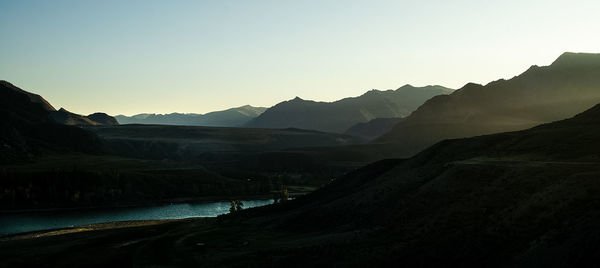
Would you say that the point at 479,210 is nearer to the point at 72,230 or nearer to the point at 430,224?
the point at 430,224

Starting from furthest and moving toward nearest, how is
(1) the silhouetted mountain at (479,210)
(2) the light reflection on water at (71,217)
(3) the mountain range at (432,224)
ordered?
(2) the light reflection on water at (71,217) < (3) the mountain range at (432,224) < (1) the silhouetted mountain at (479,210)

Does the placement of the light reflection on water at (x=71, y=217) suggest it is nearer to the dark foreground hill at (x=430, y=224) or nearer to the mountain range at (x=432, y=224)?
the mountain range at (x=432, y=224)

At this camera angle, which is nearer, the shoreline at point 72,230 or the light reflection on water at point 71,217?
the shoreline at point 72,230

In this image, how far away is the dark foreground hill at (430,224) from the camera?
56.9 meters

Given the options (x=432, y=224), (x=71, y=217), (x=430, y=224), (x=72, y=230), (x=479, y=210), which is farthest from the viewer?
(x=71, y=217)

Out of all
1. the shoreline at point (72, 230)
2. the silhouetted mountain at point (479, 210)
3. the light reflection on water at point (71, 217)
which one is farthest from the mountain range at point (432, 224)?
the light reflection on water at point (71, 217)

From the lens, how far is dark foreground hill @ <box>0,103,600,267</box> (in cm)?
5694

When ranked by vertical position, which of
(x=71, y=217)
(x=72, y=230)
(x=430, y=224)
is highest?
(x=71, y=217)

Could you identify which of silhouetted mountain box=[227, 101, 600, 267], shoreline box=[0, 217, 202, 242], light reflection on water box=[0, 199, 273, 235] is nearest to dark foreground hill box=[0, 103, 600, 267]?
silhouetted mountain box=[227, 101, 600, 267]

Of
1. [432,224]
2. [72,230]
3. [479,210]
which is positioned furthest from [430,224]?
[72,230]

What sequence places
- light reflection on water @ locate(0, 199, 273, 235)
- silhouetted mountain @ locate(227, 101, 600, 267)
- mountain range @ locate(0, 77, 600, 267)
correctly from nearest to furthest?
silhouetted mountain @ locate(227, 101, 600, 267), mountain range @ locate(0, 77, 600, 267), light reflection on water @ locate(0, 199, 273, 235)

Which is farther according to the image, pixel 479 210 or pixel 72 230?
pixel 72 230

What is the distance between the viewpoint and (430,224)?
72.5 m

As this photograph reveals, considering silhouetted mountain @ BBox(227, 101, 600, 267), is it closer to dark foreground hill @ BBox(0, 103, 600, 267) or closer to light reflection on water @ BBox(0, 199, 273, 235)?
dark foreground hill @ BBox(0, 103, 600, 267)
